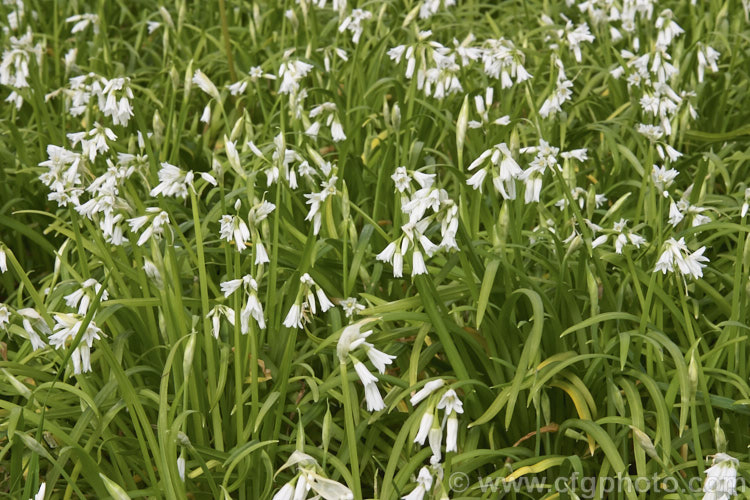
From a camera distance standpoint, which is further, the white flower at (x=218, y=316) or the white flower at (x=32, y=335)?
the white flower at (x=32, y=335)

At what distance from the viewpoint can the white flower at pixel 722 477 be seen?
216 cm

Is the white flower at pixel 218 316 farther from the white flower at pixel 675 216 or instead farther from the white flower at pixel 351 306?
the white flower at pixel 675 216

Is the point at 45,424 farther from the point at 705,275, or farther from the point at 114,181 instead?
the point at 705,275

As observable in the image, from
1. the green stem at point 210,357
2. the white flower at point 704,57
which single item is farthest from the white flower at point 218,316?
the white flower at point 704,57

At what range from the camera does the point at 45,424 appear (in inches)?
107

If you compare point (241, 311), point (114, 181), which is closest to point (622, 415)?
point (241, 311)

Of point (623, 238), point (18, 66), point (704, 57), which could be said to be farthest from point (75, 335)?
point (704, 57)

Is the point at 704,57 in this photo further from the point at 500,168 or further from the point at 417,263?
the point at 417,263

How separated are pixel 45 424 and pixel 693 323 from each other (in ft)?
7.34
